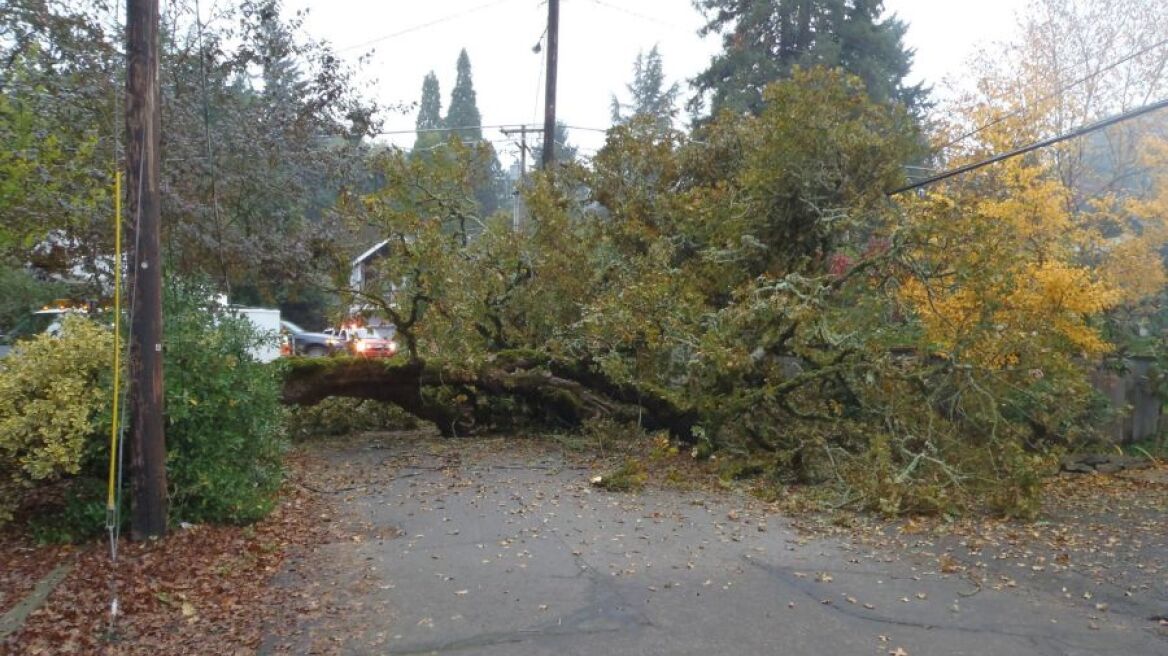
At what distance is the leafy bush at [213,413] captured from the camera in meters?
7.00

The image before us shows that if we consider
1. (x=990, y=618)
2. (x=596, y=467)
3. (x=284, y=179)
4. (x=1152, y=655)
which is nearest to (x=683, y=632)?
(x=990, y=618)

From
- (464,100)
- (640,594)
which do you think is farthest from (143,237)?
(464,100)

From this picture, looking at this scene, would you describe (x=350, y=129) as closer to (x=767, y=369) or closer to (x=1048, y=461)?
(x=767, y=369)

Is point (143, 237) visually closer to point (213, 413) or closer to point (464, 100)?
point (213, 413)

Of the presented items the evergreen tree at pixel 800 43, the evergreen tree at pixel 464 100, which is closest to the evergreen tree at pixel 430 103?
the evergreen tree at pixel 464 100

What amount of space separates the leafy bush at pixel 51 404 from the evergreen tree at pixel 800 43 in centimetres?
2272

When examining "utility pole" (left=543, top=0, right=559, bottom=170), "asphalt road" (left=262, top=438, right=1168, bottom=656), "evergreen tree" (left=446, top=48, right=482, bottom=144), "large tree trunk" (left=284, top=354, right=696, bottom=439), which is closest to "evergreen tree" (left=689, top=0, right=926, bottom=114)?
"utility pole" (left=543, top=0, right=559, bottom=170)

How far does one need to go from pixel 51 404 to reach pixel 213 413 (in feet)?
3.67

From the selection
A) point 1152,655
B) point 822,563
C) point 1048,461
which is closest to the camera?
point 1152,655

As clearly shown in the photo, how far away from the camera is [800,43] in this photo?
2761 centimetres

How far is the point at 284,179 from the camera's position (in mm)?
12062

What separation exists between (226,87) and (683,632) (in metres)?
9.63

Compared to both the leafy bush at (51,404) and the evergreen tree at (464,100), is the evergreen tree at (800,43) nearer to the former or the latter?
the leafy bush at (51,404)

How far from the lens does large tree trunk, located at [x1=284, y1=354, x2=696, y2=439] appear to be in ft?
42.3
